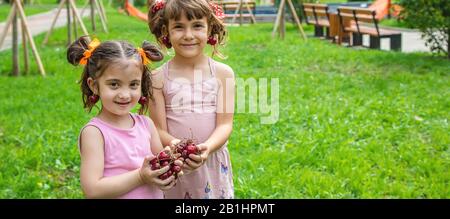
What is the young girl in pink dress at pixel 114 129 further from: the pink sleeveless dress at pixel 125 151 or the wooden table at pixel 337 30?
the wooden table at pixel 337 30

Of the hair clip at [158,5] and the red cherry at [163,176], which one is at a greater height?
the hair clip at [158,5]

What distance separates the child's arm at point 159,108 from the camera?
7.54 feet

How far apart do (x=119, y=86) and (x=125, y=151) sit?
191 millimetres

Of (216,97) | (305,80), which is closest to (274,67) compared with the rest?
(305,80)

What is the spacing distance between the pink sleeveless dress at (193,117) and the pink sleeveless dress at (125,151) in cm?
30

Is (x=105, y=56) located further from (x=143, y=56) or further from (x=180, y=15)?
(x=180, y=15)

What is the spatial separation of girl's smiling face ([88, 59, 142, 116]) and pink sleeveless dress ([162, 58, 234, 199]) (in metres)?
0.32

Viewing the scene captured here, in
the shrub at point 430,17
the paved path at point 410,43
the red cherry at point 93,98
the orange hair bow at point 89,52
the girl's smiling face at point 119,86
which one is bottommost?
the paved path at point 410,43

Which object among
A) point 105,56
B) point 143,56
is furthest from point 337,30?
point 105,56

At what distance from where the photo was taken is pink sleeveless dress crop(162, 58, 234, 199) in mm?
2314

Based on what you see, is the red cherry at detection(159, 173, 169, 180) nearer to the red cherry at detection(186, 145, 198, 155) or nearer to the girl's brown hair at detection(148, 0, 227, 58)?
the red cherry at detection(186, 145, 198, 155)

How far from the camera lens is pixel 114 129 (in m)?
1.99

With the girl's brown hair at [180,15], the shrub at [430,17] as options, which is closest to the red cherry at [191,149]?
the girl's brown hair at [180,15]
